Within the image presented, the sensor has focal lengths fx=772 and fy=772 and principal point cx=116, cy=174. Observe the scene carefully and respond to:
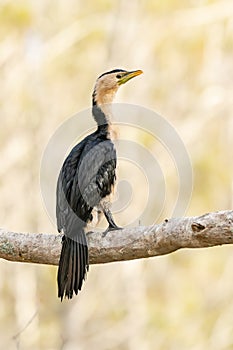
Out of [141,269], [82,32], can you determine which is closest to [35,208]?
[141,269]

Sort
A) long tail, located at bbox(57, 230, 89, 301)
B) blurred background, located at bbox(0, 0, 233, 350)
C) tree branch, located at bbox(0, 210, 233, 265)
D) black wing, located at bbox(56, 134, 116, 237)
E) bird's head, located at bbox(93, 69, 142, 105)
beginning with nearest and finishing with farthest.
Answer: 1. tree branch, located at bbox(0, 210, 233, 265)
2. long tail, located at bbox(57, 230, 89, 301)
3. black wing, located at bbox(56, 134, 116, 237)
4. bird's head, located at bbox(93, 69, 142, 105)
5. blurred background, located at bbox(0, 0, 233, 350)

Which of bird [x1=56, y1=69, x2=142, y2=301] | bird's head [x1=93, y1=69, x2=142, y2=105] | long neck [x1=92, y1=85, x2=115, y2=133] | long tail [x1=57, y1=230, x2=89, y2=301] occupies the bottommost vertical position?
long tail [x1=57, y1=230, x2=89, y2=301]

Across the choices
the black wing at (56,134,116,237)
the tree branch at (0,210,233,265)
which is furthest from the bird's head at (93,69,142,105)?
the tree branch at (0,210,233,265)

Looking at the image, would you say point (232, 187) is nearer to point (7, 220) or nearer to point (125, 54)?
point (125, 54)

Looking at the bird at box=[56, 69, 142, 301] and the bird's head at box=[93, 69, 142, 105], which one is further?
the bird's head at box=[93, 69, 142, 105]

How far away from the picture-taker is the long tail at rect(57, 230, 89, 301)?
456cm

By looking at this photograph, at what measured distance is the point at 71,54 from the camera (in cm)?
1402

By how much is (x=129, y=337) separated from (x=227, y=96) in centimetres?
464

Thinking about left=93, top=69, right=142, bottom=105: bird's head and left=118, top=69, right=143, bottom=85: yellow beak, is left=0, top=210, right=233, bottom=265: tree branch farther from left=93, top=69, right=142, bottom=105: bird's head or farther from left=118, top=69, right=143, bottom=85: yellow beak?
left=118, top=69, right=143, bottom=85: yellow beak

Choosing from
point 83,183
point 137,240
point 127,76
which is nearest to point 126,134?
point 127,76

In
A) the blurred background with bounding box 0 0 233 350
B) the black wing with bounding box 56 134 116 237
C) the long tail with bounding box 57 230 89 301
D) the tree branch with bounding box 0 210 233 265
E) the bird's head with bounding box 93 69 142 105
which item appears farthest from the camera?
the blurred background with bounding box 0 0 233 350

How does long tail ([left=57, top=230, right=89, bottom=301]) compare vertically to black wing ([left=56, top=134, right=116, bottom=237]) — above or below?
below

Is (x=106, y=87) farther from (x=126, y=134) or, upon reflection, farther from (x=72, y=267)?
(x=126, y=134)

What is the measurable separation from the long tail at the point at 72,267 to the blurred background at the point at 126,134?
661cm
